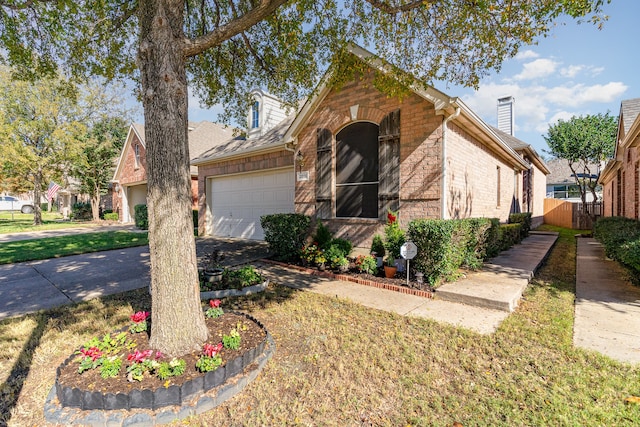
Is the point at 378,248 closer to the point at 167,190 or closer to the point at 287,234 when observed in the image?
the point at 287,234

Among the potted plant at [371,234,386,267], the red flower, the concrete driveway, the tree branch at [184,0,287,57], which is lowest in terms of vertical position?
the concrete driveway

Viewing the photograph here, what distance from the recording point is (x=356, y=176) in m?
7.96

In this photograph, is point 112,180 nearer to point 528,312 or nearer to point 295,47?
point 295,47

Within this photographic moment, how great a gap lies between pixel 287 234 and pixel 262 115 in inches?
246

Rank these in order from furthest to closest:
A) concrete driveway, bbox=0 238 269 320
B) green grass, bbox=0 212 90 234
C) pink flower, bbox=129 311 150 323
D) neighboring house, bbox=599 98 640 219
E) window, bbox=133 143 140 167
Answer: window, bbox=133 143 140 167 → green grass, bbox=0 212 90 234 → neighboring house, bbox=599 98 640 219 → concrete driveway, bbox=0 238 269 320 → pink flower, bbox=129 311 150 323

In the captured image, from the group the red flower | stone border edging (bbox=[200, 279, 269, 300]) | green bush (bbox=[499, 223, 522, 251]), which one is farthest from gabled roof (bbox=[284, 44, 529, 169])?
the red flower

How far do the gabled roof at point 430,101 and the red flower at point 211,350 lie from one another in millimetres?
5329

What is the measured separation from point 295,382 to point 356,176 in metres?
5.91

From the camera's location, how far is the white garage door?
10.5 metres

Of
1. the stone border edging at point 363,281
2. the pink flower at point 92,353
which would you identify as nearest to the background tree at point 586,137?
the stone border edging at point 363,281

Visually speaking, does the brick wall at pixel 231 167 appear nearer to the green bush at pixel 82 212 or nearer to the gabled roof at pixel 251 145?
the gabled roof at pixel 251 145

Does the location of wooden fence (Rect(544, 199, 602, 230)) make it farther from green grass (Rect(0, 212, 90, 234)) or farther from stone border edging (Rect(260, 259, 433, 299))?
green grass (Rect(0, 212, 90, 234))

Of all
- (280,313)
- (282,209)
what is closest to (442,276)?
(280,313)

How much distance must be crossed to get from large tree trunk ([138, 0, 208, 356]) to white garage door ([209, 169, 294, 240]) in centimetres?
709
